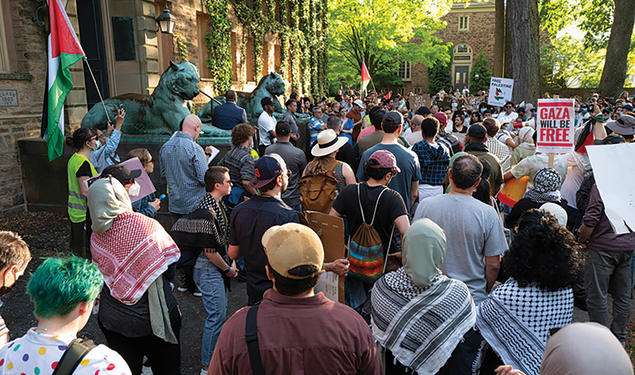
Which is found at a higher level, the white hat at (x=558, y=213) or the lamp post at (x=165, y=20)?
the lamp post at (x=165, y=20)

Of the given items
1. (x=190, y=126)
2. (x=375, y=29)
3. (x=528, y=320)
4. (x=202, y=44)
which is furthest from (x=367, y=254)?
(x=375, y=29)

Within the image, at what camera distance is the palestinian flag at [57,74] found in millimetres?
5957

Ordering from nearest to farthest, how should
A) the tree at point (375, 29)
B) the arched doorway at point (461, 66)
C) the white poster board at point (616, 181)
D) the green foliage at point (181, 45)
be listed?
the white poster board at point (616, 181)
the green foliage at point (181, 45)
the tree at point (375, 29)
the arched doorway at point (461, 66)

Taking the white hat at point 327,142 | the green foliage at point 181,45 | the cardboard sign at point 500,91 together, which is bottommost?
the white hat at point 327,142

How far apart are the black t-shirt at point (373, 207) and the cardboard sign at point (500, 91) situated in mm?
10138

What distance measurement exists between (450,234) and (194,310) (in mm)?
3296

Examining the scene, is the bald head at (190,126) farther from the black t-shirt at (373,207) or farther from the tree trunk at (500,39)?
the tree trunk at (500,39)

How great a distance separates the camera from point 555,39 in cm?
4847

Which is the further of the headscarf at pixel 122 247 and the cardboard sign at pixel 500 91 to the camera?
the cardboard sign at pixel 500 91

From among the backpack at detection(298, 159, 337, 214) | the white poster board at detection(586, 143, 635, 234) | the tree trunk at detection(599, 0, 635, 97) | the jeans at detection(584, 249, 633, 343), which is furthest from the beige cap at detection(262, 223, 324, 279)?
the tree trunk at detection(599, 0, 635, 97)

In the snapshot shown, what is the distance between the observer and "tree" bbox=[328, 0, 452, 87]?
33.6 meters

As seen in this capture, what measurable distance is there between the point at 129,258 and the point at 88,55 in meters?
10.3

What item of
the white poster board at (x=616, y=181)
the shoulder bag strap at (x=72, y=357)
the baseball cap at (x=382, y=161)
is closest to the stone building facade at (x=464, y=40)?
the white poster board at (x=616, y=181)

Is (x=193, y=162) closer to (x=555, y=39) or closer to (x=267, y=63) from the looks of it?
(x=267, y=63)
